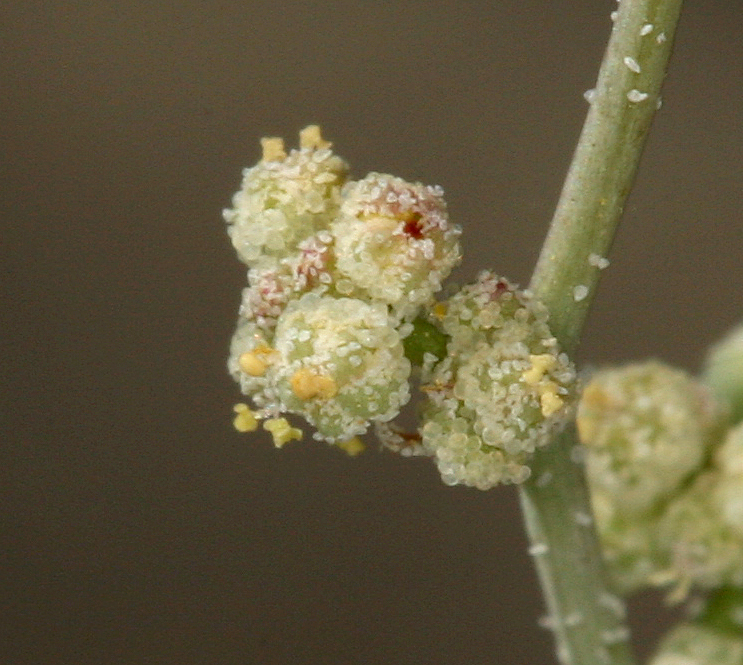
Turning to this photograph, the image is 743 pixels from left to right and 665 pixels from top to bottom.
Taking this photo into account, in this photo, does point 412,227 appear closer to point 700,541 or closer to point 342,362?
point 342,362

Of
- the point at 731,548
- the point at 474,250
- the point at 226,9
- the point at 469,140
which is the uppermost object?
the point at 226,9

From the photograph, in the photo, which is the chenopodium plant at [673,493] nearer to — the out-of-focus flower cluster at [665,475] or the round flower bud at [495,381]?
the out-of-focus flower cluster at [665,475]

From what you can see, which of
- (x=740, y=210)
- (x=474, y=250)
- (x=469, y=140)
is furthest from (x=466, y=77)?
(x=740, y=210)

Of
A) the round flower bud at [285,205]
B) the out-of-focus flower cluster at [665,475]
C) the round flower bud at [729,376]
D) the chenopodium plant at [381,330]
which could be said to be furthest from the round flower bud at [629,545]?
the round flower bud at [285,205]

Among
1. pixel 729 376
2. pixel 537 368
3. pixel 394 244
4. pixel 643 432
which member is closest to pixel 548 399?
pixel 537 368

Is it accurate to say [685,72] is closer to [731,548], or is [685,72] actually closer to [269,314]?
[731,548]

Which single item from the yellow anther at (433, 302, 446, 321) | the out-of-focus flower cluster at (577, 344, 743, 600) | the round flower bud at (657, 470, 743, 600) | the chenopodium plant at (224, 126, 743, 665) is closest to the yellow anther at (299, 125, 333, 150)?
the chenopodium plant at (224, 126, 743, 665)
